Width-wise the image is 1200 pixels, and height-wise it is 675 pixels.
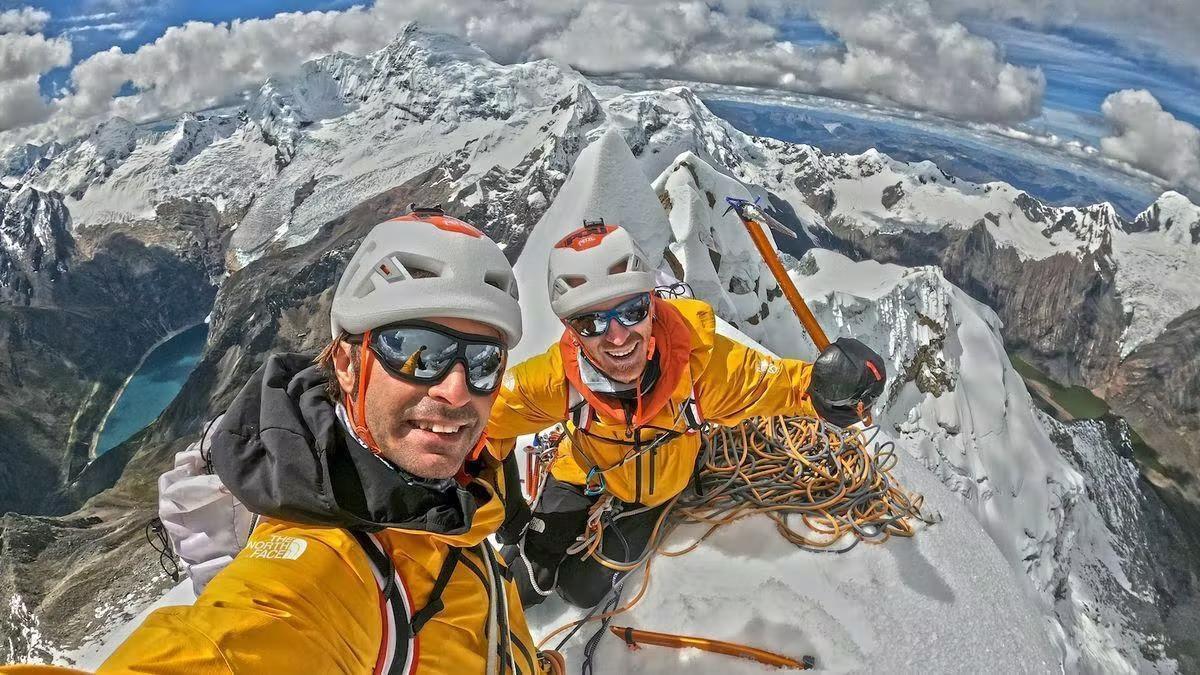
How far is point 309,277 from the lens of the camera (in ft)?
352

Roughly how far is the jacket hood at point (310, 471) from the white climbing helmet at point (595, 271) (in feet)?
5.61

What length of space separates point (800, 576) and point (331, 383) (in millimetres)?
3593

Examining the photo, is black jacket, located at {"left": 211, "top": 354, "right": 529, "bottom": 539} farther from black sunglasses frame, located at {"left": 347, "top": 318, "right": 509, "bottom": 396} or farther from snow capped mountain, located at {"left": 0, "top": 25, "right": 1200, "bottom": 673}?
snow capped mountain, located at {"left": 0, "top": 25, "right": 1200, "bottom": 673}

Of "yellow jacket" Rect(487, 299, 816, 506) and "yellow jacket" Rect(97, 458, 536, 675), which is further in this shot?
"yellow jacket" Rect(487, 299, 816, 506)

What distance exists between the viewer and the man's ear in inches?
83.0

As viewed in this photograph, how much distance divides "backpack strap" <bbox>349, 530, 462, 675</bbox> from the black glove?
272 cm

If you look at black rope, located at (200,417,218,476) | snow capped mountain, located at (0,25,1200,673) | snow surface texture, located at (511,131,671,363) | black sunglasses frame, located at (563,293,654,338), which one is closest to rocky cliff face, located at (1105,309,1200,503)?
snow capped mountain, located at (0,25,1200,673)

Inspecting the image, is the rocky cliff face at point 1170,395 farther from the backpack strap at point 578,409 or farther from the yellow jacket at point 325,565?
the yellow jacket at point 325,565

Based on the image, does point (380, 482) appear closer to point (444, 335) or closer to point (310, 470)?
point (310, 470)

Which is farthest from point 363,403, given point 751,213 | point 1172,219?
point 1172,219

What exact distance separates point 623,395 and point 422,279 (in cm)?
198

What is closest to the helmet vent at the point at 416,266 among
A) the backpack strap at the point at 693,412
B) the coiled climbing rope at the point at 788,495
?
the backpack strap at the point at 693,412

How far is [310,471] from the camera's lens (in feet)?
5.79

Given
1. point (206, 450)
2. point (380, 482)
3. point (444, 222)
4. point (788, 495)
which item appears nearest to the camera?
point (380, 482)
